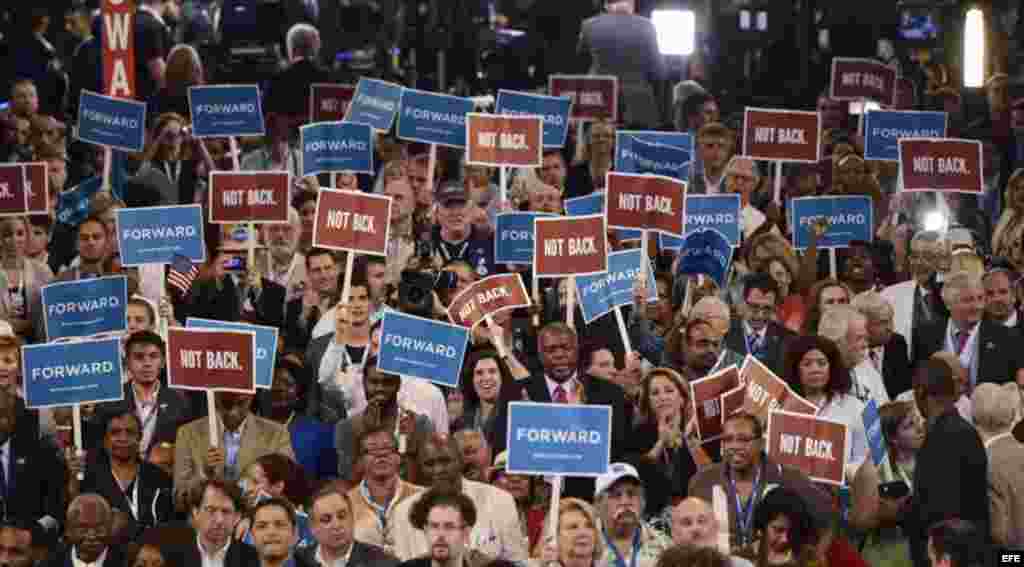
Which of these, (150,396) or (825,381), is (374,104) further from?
(825,381)

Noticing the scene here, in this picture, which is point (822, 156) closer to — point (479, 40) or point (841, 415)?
point (841, 415)

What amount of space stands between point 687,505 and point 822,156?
834 centimetres

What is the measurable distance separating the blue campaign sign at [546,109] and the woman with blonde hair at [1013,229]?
3.36m

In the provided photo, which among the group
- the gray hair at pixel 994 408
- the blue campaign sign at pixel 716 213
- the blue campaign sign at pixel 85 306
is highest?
the blue campaign sign at pixel 716 213

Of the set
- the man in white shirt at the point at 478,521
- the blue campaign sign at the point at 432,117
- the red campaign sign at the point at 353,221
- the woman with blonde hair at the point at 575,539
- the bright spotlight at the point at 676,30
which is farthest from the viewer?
the bright spotlight at the point at 676,30

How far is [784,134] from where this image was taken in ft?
59.9

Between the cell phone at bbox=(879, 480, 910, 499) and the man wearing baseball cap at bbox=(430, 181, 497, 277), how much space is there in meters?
3.47

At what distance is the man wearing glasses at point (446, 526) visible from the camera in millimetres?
11594

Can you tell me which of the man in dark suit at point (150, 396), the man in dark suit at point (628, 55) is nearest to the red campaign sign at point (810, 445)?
the man in dark suit at point (150, 396)

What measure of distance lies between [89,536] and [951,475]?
3.92m

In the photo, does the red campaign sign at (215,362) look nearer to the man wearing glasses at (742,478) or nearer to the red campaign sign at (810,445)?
the man wearing glasses at (742,478)

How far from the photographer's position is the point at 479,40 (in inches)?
1086

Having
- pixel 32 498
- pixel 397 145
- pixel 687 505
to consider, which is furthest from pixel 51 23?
pixel 687 505

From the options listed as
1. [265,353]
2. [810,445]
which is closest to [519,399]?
[265,353]
